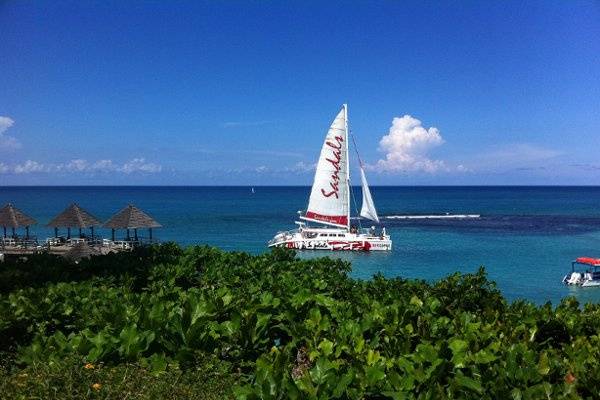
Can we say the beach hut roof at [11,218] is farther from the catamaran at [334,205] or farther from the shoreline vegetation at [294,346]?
the shoreline vegetation at [294,346]

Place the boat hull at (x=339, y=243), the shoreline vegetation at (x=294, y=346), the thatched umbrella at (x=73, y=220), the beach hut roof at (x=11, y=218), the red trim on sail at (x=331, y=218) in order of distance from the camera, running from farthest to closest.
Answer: the red trim on sail at (x=331, y=218) → the boat hull at (x=339, y=243) → the beach hut roof at (x=11, y=218) → the thatched umbrella at (x=73, y=220) → the shoreline vegetation at (x=294, y=346)

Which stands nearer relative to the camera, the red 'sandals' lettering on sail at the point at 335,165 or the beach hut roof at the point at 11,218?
the beach hut roof at the point at 11,218

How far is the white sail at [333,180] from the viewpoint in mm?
42000

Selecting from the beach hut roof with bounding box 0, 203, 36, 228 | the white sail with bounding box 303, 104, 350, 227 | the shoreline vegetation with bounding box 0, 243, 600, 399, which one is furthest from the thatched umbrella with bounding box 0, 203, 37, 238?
the shoreline vegetation with bounding box 0, 243, 600, 399

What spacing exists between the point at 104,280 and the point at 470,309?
633 centimetres

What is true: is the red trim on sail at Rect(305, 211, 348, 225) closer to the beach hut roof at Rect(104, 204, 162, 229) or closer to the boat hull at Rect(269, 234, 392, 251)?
the boat hull at Rect(269, 234, 392, 251)

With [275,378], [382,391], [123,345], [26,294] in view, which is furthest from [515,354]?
[26,294]

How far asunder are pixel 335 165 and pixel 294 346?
37.3 metres

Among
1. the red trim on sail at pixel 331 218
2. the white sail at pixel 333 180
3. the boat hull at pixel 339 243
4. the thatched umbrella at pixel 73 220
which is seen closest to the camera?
the thatched umbrella at pixel 73 220

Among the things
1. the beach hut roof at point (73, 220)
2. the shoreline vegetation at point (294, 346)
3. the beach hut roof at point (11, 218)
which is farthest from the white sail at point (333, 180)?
the shoreline vegetation at point (294, 346)

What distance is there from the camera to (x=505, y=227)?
201 ft

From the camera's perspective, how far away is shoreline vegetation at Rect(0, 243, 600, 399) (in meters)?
3.83

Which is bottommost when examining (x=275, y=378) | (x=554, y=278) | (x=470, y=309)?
(x=554, y=278)

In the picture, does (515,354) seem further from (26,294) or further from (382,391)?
(26,294)
